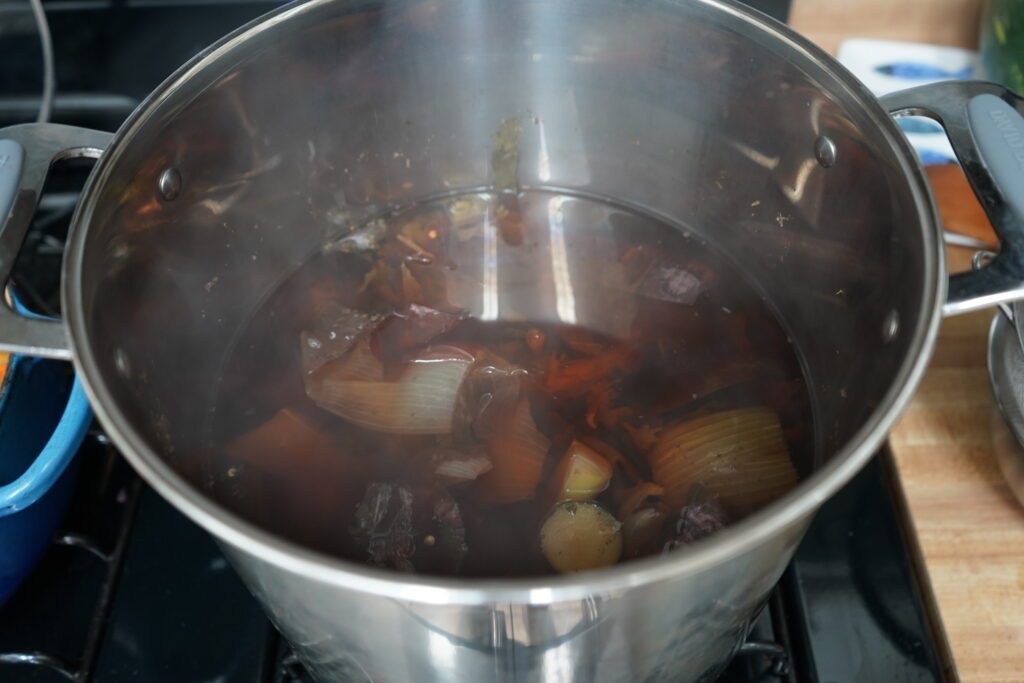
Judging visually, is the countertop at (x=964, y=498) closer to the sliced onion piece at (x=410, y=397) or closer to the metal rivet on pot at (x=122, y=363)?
the sliced onion piece at (x=410, y=397)

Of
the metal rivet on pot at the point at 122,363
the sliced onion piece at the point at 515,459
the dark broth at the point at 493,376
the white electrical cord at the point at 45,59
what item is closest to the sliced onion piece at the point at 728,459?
the dark broth at the point at 493,376

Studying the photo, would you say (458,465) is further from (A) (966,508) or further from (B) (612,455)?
(A) (966,508)

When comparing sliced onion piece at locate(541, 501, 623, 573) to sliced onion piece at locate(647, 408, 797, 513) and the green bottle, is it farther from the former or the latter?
the green bottle

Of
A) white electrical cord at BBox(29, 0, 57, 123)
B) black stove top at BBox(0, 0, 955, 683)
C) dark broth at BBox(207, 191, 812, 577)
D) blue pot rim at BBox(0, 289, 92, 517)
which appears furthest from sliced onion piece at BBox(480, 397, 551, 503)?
white electrical cord at BBox(29, 0, 57, 123)

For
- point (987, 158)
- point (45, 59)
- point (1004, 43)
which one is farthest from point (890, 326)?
point (45, 59)

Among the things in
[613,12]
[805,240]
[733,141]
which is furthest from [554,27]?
[805,240]
